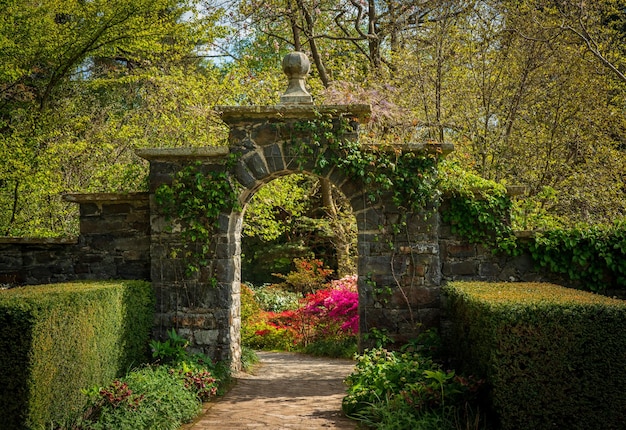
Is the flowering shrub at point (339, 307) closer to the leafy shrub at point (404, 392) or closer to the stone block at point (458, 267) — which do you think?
the stone block at point (458, 267)

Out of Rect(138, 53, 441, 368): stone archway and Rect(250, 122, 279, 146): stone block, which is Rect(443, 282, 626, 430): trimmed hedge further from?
Rect(250, 122, 279, 146): stone block

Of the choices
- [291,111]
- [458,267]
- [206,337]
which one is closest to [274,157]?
[291,111]

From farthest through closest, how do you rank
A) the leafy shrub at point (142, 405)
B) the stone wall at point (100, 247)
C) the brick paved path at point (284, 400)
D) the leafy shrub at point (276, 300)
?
the leafy shrub at point (276, 300) → the stone wall at point (100, 247) → the brick paved path at point (284, 400) → the leafy shrub at point (142, 405)

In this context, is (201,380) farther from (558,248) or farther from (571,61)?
(571,61)

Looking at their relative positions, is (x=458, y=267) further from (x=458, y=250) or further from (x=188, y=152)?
(x=188, y=152)

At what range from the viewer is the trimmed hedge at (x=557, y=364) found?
408 cm

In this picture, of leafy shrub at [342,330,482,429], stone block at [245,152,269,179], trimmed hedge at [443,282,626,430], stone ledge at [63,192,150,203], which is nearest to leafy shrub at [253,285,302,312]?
stone ledge at [63,192,150,203]

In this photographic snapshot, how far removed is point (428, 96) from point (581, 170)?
9.15ft

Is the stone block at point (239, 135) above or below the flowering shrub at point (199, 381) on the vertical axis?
above

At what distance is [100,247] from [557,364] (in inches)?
211

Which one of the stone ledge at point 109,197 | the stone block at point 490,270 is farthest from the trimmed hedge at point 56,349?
the stone block at point 490,270

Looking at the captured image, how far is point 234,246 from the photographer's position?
7012mm

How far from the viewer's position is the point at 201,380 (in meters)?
6.14

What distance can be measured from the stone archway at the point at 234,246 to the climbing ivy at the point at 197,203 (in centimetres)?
8
